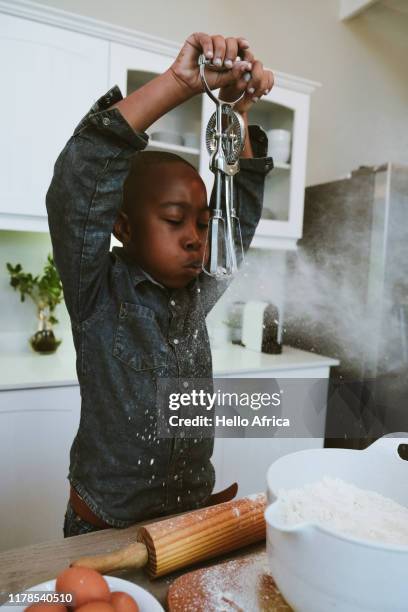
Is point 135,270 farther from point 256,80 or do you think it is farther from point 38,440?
point 38,440

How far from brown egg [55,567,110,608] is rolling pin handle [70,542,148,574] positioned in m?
0.03

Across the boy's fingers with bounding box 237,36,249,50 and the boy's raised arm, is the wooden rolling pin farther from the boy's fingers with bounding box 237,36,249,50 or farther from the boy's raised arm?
the boy's fingers with bounding box 237,36,249,50

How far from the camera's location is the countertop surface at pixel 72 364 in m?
0.99

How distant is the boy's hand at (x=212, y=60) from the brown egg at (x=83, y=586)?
406 mm

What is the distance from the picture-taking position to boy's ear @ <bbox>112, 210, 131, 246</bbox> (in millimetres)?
585

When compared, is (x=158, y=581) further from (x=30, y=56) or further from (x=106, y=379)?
(x=30, y=56)

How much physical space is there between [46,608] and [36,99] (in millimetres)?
1252

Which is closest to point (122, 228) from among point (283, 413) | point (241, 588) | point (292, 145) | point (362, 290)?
point (283, 413)

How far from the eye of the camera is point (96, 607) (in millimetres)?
280

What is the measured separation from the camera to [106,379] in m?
0.58

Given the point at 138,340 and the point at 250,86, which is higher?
the point at 250,86

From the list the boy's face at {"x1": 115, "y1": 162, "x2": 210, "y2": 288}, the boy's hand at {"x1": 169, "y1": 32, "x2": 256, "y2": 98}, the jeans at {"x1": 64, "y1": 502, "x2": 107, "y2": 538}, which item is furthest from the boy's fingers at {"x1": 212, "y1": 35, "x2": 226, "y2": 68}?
the jeans at {"x1": 64, "y1": 502, "x2": 107, "y2": 538}

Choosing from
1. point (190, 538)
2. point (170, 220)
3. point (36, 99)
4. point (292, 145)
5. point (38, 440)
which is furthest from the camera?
point (292, 145)

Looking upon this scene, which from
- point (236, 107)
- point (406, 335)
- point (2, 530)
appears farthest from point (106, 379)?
point (406, 335)
